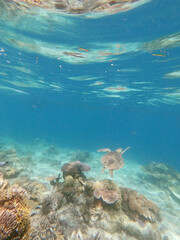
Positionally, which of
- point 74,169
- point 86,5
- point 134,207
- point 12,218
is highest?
point 86,5

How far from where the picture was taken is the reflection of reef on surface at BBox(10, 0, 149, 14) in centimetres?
777

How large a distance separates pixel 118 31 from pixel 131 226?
11863mm

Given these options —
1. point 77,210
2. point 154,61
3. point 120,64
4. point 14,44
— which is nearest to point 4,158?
point 14,44

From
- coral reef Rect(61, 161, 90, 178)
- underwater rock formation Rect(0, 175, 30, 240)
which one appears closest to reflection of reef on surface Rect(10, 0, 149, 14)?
coral reef Rect(61, 161, 90, 178)

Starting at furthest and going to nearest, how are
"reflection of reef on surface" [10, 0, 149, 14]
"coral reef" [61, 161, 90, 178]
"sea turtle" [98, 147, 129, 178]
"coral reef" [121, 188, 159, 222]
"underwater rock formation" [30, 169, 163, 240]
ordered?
"sea turtle" [98, 147, 129, 178] → "reflection of reef on surface" [10, 0, 149, 14] → "coral reef" [61, 161, 90, 178] → "coral reef" [121, 188, 159, 222] → "underwater rock formation" [30, 169, 163, 240]

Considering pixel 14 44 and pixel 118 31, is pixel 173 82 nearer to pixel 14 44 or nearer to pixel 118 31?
pixel 118 31

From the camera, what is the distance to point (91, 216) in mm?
4887

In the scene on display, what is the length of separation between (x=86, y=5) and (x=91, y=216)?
10917 mm

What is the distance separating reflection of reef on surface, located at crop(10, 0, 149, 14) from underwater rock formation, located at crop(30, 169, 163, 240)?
381 inches

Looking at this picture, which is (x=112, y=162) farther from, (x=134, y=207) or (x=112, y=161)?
(x=134, y=207)

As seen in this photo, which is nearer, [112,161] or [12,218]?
[12,218]

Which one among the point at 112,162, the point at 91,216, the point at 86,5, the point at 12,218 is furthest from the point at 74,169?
the point at 86,5

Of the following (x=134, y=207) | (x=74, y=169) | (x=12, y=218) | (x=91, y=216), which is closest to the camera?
(x=12, y=218)

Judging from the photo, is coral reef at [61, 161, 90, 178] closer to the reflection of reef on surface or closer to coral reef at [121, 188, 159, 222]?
coral reef at [121, 188, 159, 222]
